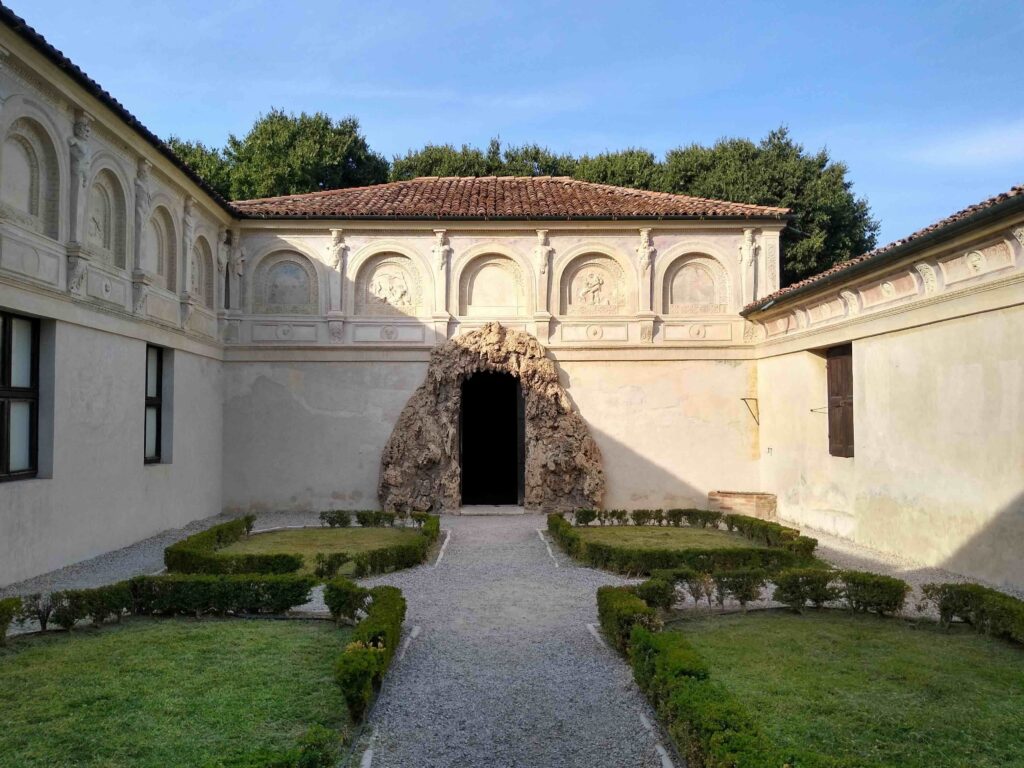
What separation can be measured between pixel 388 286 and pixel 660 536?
955cm

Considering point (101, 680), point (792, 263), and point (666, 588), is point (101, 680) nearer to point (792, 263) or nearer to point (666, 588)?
point (666, 588)

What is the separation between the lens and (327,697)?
6.17 meters

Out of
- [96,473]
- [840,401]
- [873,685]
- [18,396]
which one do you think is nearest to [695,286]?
[840,401]

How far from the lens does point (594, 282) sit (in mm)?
19656

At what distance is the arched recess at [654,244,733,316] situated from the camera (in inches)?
767

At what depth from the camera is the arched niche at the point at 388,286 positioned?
763 inches

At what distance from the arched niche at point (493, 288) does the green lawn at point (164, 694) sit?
12264 mm

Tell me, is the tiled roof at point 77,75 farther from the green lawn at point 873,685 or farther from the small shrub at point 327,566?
the green lawn at point 873,685

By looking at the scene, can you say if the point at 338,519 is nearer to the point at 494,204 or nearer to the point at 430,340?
the point at 430,340

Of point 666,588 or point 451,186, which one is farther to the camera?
point 451,186

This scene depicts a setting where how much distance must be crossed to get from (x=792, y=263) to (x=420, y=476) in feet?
56.0

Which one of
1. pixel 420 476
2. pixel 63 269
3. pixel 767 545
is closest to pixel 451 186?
pixel 420 476

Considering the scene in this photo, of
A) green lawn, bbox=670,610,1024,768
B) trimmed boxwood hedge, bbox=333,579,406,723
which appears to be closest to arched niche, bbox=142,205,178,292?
trimmed boxwood hedge, bbox=333,579,406,723

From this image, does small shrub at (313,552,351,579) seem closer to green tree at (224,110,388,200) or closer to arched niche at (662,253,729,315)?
arched niche at (662,253,729,315)
